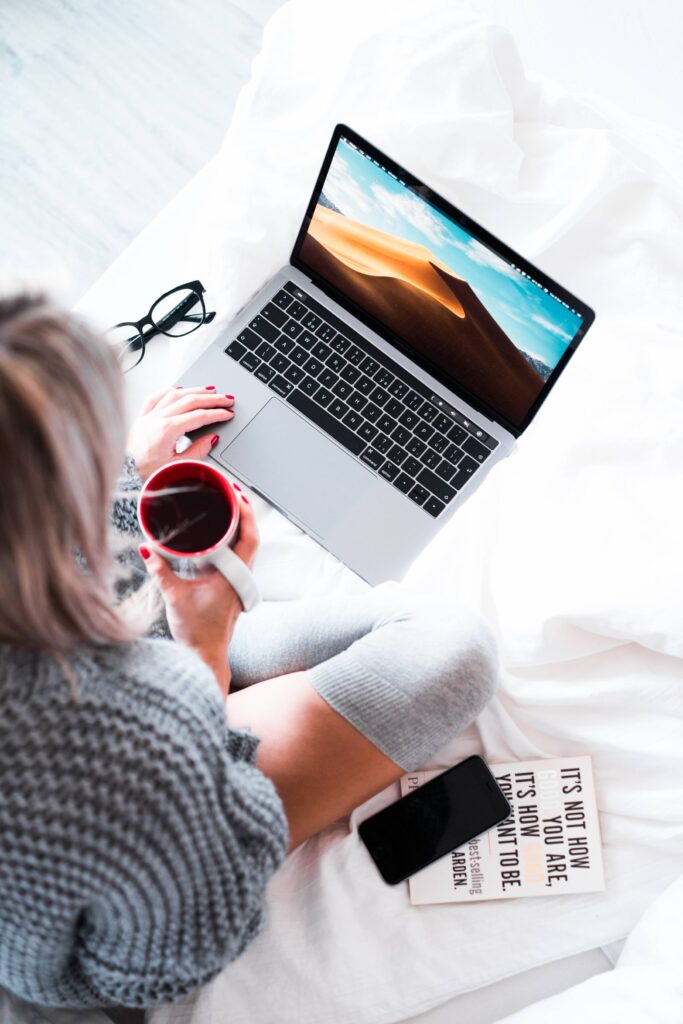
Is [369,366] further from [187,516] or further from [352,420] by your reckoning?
[187,516]

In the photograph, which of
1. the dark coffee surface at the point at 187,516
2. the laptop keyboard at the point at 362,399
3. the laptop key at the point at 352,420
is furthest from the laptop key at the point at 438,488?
the dark coffee surface at the point at 187,516

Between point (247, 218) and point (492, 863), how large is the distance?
823 mm

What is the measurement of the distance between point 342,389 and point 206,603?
367mm

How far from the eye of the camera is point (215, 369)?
1.08 meters

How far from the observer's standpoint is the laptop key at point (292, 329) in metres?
1.09

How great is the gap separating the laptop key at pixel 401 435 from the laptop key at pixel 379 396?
0.04m

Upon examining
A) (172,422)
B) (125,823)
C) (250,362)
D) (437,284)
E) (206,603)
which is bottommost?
(125,823)

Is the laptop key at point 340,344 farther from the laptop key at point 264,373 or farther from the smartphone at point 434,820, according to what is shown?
the smartphone at point 434,820

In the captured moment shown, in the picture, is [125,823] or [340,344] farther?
[340,344]

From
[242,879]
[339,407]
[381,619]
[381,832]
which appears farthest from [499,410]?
[242,879]

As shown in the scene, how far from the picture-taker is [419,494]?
3.40ft

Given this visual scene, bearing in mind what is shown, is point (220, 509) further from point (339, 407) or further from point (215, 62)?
point (215, 62)

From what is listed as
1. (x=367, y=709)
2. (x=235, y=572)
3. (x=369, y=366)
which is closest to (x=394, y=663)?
(x=367, y=709)

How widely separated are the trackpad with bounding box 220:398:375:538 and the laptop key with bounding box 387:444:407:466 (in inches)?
1.4
